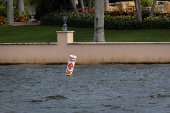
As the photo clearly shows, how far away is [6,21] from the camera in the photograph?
4281 cm

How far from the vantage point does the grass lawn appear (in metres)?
30.1

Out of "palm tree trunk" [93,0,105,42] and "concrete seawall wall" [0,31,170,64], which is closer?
"concrete seawall wall" [0,31,170,64]

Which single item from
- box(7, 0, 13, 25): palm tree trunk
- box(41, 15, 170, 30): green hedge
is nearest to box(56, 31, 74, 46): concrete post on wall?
box(41, 15, 170, 30): green hedge

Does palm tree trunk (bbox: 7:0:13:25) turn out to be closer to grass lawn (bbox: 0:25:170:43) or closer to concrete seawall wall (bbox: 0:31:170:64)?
grass lawn (bbox: 0:25:170:43)

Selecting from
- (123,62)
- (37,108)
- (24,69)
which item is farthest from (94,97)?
(123,62)

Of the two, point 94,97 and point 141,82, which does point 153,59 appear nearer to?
point 141,82

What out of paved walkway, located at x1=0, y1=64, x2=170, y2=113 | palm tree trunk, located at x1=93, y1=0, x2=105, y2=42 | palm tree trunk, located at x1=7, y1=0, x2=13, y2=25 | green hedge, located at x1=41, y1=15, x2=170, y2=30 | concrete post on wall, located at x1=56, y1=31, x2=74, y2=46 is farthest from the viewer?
palm tree trunk, located at x1=7, y1=0, x2=13, y2=25

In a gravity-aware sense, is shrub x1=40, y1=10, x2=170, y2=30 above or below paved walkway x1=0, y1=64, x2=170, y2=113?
above

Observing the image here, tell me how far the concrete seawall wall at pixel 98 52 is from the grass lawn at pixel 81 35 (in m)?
4.82

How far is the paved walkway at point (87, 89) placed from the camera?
12.6m

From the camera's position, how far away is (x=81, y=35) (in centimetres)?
3322

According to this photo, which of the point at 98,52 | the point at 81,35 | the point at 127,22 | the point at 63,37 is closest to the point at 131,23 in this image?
the point at 127,22

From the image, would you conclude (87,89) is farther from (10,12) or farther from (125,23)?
(10,12)

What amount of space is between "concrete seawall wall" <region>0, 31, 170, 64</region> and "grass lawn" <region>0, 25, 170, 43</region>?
4818 millimetres
